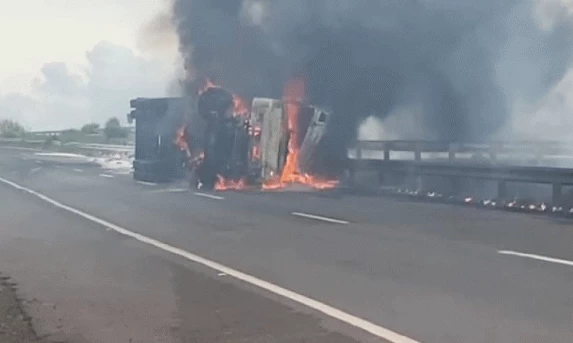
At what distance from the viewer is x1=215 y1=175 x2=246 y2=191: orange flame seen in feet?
80.9

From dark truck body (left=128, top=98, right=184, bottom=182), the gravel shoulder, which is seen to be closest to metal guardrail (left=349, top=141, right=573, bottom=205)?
dark truck body (left=128, top=98, right=184, bottom=182)

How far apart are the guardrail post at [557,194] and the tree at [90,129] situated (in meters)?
64.7

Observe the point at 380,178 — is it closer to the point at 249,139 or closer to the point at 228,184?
the point at 249,139

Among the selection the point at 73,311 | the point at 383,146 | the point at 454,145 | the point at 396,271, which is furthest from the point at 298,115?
the point at 73,311

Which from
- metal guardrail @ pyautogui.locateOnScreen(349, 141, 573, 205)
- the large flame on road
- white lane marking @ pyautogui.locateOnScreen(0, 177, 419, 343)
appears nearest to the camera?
white lane marking @ pyautogui.locateOnScreen(0, 177, 419, 343)

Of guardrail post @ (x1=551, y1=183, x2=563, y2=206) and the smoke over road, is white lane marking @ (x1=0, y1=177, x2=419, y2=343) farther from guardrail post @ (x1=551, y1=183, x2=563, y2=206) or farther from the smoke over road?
the smoke over road

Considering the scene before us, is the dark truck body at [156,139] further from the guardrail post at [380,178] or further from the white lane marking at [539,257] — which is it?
the white lane marking at [539,257]

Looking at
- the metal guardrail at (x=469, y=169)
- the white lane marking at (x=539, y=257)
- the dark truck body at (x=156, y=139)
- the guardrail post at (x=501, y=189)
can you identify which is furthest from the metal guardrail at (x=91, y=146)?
the white lane marking at (x=539, y=257)

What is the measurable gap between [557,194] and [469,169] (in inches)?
117

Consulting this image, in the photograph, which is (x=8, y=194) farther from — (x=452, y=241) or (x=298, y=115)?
(x=452, y=241)

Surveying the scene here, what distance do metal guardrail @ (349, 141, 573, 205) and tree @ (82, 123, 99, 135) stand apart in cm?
5561

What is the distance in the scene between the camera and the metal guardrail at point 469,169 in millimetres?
17375

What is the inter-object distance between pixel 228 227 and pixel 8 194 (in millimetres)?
10776

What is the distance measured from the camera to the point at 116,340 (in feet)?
23.8
